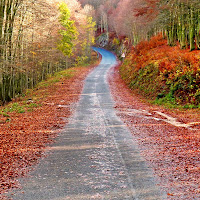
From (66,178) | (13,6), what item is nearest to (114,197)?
(66,178)

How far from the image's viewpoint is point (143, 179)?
233 inches

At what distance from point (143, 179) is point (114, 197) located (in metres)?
1.11

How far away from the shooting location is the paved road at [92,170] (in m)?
5.21

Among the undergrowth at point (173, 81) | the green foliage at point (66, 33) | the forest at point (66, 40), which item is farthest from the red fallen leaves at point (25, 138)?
the green foliage at point (66, 33)

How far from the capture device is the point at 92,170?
6496 millimetres

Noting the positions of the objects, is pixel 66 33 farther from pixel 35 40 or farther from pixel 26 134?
pixel 26 134

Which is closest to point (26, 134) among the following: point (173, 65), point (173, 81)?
point (173, 81)

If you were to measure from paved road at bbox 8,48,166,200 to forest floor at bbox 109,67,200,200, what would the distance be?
1.08ft

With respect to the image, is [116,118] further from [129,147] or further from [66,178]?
[66,178]

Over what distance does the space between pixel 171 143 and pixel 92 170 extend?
3490 millimetres

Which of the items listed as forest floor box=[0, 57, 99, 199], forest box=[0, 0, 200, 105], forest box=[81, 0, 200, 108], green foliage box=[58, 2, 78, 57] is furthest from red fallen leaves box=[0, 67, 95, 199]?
green foliage box=[58, 2, 78, 57]

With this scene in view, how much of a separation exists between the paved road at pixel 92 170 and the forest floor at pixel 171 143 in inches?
12.9

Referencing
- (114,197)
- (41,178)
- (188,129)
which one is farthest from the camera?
(188,129)

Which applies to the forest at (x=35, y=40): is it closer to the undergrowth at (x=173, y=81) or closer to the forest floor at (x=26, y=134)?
the forest floor at (x=26, y=134)
